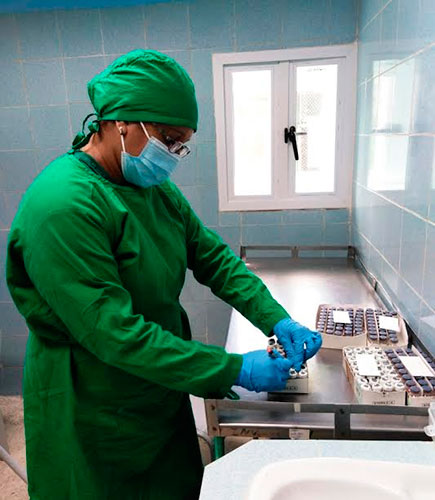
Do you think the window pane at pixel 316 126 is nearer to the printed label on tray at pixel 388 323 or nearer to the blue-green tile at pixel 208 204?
the blue-green tile at pixel 208 204

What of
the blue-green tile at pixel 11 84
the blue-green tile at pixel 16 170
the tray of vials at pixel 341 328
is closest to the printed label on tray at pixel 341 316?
the tray of vials at pixel 341 328

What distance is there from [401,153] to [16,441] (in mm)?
2465

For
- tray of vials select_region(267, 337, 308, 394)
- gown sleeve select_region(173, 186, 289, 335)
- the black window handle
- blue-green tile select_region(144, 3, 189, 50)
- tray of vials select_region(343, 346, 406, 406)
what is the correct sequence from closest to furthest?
tray of vials select_region(343, 346, 406, 406), tray of vials select_region(267, 337, 308, 394), gown sleeve select_region(173, 186, 289, 335), blue-green tile select_region(144, 3, 189, 50), the black window handle

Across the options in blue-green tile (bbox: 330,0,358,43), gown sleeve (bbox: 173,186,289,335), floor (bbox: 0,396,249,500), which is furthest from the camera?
blue-green tile (bbox: 330,0,358,43)

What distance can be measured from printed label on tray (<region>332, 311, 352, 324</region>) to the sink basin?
623 mm

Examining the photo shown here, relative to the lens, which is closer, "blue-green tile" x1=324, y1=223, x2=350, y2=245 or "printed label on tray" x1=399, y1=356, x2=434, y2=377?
"printed label on tray" x1=399, y1=356, x2=434, y2=377

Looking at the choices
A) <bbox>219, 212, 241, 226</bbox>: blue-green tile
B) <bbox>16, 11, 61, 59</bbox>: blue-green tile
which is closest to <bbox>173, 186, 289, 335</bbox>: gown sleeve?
<bbox>219, 212, 241, 226</bbox>: blue-green tile

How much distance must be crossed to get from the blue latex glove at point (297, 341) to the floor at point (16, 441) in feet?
1.54

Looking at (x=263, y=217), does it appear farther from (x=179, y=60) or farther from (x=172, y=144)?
(x=172, y=144)

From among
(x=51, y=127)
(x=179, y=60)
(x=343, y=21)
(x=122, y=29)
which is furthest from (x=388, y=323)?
(x=51, y=127)

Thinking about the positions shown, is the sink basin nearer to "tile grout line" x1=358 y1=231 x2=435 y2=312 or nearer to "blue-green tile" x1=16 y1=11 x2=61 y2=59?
"tile grout line" x1=358 y1=231 x2=435 y2=312

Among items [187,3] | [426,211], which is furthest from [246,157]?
[426,211]

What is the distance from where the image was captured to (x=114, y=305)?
90 centimetres

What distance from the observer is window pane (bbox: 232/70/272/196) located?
247 cm
